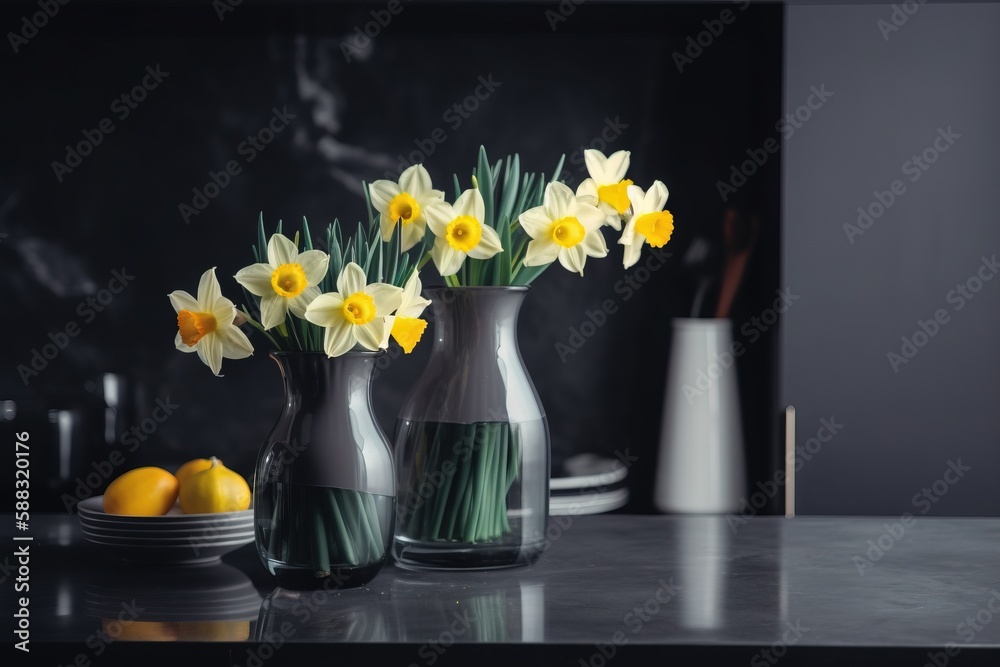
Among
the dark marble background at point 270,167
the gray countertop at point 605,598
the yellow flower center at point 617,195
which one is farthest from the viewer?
the dark marble background at point 270,167

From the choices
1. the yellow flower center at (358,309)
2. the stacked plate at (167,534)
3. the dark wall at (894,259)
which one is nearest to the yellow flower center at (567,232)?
the yellow flower center at (358,309)

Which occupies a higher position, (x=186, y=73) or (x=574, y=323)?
(x=186, y=73)

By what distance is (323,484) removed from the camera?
0.83 m

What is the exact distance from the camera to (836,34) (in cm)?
140

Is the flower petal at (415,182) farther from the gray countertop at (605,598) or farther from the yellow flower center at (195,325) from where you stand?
the gray countertop at (605,598)

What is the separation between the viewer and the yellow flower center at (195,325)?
2.78ft

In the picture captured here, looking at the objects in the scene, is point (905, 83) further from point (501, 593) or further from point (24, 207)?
point (24, 207)

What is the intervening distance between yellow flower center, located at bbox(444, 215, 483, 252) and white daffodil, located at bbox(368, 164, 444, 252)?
41 millimetres

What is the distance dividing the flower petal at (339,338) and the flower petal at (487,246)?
0.15m

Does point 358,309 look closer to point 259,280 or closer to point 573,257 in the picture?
point 259,280

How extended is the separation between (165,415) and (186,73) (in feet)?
2.07

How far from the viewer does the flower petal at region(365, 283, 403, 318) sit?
823 mm

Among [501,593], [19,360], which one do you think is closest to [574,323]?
[501,593]

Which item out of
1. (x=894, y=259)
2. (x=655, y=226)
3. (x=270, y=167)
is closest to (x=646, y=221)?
(x=655, y=226)
